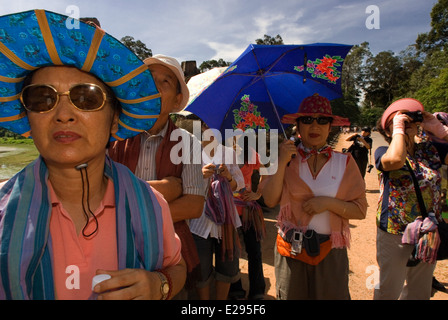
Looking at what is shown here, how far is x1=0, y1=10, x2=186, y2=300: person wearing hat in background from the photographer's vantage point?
36.6 inches

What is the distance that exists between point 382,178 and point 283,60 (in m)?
1.49

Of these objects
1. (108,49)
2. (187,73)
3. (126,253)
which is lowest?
(126,253)

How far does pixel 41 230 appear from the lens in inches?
37.8

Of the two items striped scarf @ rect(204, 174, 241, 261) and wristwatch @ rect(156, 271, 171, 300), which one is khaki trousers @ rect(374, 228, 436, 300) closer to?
striped scarf @ rect(204, 174, 241, 261)

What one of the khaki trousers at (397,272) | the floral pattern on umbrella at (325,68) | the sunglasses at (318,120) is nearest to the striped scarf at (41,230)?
the sunglasses at (318,120)

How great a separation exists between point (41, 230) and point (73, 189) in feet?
0.66

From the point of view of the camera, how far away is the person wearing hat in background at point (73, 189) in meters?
0.93

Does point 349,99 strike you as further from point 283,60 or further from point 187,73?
point 283,60

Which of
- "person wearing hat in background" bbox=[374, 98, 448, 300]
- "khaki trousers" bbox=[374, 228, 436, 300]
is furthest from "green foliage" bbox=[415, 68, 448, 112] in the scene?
"khaki trousers" bbox=[374, 228, 436, 300]

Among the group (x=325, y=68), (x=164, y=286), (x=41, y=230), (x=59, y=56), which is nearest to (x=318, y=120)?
(x=325, y=68)

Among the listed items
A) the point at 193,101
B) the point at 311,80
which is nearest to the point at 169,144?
the point at 193,101

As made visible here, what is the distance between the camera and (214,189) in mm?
2766

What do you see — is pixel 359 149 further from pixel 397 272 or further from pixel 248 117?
pixel 248 117

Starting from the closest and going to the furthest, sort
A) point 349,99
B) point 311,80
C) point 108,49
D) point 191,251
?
point 108,49
point 191,251
point 311,80
point 349,99
